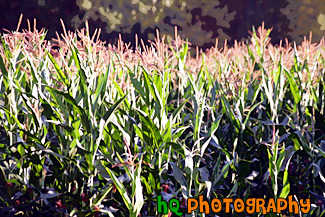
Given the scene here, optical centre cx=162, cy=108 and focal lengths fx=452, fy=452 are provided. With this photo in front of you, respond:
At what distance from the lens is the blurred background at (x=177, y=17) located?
7.92 meters

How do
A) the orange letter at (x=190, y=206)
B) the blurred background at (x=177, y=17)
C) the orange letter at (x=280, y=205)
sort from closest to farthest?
the orange letter at (x=190, y=206) → the orange letter at (x=280, y=205) → the blurred background at (x=177, y=17)

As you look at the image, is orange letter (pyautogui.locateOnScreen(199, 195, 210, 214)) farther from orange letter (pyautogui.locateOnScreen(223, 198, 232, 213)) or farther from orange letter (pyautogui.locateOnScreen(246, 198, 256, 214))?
orange letter (pyautogui.locateOnScreen(246, 198, 256, 214))

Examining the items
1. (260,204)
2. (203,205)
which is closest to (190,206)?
(203,205)

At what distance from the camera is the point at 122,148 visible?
233 cm

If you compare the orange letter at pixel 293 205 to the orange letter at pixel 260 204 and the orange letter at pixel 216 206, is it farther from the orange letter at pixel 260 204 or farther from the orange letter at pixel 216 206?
the orange letter at pixel 216 206

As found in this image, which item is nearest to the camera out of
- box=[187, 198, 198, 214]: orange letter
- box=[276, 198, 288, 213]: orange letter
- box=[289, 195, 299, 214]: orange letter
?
box=[187, 198, 198, 214]: orange letter

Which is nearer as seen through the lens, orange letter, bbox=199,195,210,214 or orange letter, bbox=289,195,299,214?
orange letter, bbox=199,195,210,214

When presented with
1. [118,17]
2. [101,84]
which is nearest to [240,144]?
[101,84]

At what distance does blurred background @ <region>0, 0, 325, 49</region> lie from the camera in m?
7.92

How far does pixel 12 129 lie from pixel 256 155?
138cm

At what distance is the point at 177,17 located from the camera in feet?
27.8

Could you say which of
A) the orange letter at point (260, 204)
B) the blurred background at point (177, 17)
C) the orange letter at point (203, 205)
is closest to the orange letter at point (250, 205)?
the orange letter at point (260, 204)

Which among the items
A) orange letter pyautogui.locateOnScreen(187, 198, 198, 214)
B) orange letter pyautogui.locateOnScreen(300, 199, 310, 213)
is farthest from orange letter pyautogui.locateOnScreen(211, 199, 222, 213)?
orange letter pyautogui.locateOnScreen(300, 199, 310, 213)

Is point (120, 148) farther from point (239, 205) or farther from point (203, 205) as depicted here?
point (239, 205)
